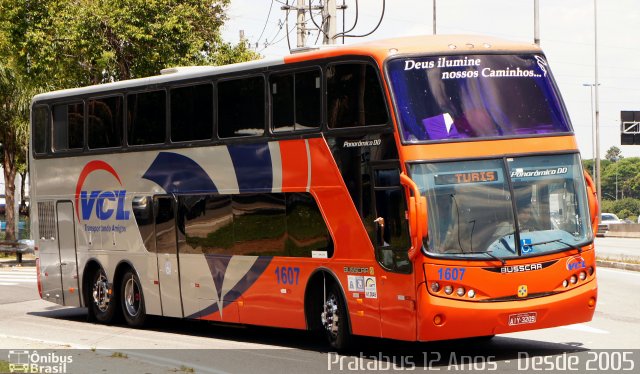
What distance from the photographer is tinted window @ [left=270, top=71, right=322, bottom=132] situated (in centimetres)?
1512

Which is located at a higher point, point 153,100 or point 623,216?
point 153,100

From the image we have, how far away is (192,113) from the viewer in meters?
17.5

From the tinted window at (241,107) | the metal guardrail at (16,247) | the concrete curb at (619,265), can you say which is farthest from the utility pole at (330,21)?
the metal guardrail at (16,247)

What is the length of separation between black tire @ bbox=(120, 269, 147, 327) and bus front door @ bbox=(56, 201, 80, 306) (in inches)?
54.9

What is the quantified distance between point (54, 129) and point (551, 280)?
10649 mm

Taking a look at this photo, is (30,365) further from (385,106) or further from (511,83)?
(511,83)

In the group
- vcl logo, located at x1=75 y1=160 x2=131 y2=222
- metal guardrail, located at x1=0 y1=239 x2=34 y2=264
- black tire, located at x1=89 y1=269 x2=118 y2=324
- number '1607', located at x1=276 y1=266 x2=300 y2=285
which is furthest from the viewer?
metal guardrail, located at x1=0 y1=239 x2=34 y2=264

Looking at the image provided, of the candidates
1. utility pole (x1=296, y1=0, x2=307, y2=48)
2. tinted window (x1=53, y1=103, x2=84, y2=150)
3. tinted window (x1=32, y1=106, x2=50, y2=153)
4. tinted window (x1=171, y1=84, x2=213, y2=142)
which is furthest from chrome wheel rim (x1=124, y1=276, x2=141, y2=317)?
utility pole (x1=296, y1=0, x2=307, y2=48)

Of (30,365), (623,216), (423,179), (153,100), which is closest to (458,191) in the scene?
(423,179)

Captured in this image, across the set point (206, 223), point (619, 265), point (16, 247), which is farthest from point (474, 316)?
point (16, 247)

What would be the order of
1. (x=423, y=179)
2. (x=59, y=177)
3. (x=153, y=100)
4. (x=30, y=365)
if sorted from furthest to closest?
(x=59, y=177)
(x=153, y=100)
(x=423, y=179)
(x=30, y=365)

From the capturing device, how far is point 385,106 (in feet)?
45.3

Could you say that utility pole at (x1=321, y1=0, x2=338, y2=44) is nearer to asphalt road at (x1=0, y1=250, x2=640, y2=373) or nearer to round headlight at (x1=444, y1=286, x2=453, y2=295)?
asphalt road at (x1=0, y1=250, x2=640, y2=373)

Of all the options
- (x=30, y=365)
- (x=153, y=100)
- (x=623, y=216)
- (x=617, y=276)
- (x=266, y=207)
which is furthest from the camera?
(x=623, y=216)
